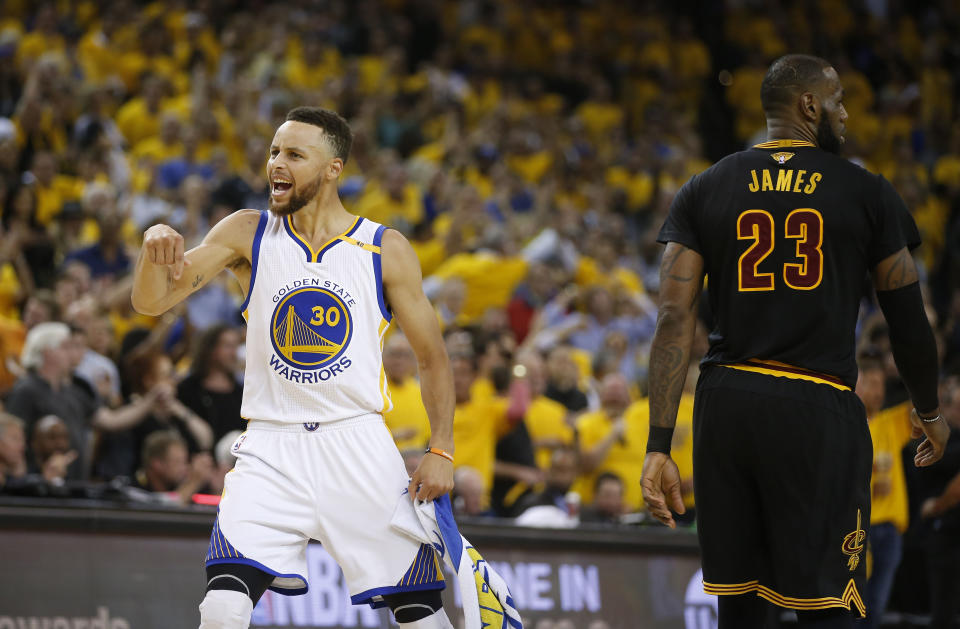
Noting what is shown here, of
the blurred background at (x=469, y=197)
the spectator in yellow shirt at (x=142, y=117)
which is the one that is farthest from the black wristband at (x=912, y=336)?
the spectator in yellow shirt at (x=142, y=117)

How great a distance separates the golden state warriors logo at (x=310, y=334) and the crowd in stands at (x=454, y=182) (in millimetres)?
3018

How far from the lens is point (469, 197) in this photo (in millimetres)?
12852

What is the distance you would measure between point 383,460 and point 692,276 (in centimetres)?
135

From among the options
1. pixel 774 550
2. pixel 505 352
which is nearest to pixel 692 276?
pixel 774 550

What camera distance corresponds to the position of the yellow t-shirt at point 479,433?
9656 millimetres

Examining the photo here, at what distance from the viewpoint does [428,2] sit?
18625 mm

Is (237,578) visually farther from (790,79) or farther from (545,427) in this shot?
(545,427)

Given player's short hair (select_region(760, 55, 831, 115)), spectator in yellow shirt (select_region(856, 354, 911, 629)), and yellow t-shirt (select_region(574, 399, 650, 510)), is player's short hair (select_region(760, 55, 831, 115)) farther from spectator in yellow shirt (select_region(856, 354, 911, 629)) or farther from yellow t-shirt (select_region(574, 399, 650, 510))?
yellow t-shirt (select_region(574, 399, 650, 510))

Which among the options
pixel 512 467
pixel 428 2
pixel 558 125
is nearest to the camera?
pixel 512 467

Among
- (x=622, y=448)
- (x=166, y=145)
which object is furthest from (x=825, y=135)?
(x=166, y=145)

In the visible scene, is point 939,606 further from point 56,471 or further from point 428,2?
point 428,2

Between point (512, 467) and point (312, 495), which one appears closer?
point (312, 495)

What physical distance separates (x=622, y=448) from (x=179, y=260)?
6.10 meters

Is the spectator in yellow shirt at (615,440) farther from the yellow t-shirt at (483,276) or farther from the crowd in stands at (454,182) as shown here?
the yellow t-shirt at (483,276)
